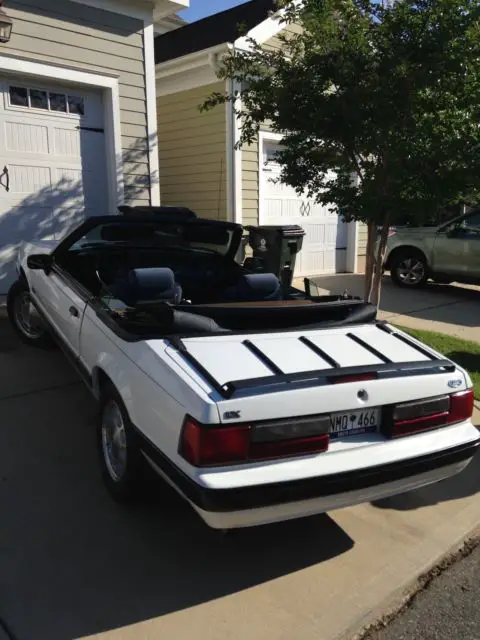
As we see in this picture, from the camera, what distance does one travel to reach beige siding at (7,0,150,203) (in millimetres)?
6488

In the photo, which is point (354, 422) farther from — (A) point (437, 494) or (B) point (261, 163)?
(B) point (261, 163)

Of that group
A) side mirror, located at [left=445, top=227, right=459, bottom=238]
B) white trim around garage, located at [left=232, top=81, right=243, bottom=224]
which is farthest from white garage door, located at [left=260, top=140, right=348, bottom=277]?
side mirror, located at [left=445, top=227, right=459, bottom=238]

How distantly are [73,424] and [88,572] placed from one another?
154 cm

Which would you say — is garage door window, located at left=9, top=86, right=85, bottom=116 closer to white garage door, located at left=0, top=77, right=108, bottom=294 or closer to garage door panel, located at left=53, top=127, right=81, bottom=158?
white garage door, located at left=0, top=77, right=108, bottom=294

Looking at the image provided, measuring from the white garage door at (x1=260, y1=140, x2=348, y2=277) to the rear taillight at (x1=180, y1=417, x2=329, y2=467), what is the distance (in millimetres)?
7534

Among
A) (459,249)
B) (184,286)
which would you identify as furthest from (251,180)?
(184,286)

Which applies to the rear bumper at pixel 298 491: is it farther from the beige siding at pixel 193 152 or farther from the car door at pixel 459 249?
the beige siding at pixel 193 152

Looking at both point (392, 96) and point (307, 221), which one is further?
point (307, 221)

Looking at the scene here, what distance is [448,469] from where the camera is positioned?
2.67 metres

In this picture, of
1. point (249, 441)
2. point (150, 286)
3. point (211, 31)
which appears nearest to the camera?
point (249, 441)

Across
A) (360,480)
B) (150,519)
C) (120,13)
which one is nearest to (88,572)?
(150,519)

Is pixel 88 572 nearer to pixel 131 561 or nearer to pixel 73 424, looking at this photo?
pixel 131 561

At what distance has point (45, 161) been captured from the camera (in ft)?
23.0

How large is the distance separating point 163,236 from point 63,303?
936mm
